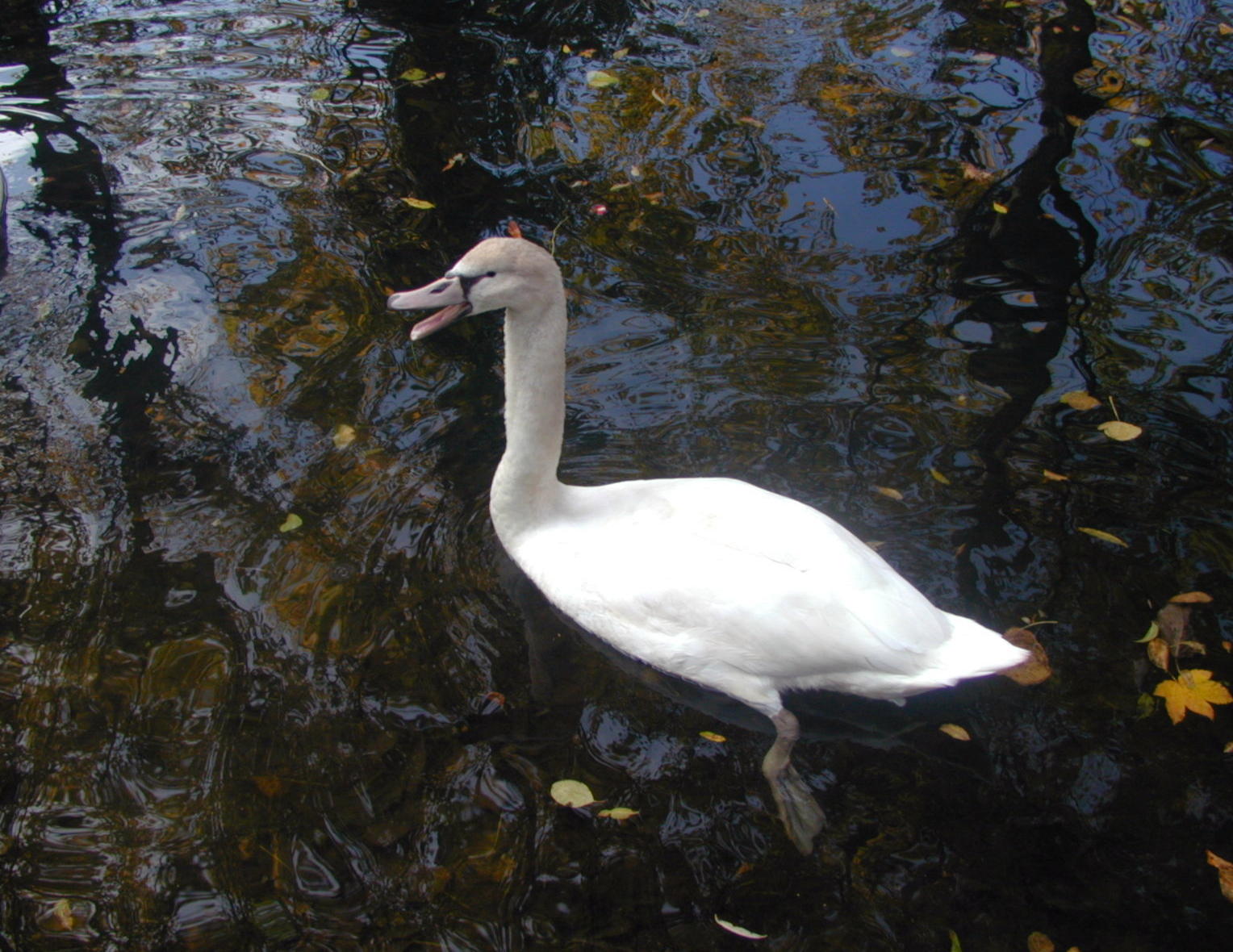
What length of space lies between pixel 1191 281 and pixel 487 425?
14.1ft

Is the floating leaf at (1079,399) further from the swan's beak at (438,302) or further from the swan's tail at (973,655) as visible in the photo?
the swan's beak at (438,302)

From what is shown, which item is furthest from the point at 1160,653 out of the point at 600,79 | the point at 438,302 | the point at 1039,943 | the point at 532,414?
the point at 600,79

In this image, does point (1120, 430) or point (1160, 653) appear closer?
point (1160, 653)

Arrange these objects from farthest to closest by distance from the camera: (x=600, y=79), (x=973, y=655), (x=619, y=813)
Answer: (x=600, y=79)
(x=973, y=655)
(x=619, y=813)

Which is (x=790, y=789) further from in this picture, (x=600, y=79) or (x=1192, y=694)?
(x=600, y=79)

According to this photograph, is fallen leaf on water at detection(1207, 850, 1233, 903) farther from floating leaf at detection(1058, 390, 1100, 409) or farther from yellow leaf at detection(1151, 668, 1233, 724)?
floating leaf at detection(1058, 390, 1100, 409)

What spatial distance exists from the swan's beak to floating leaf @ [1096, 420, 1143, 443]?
10.7 feet

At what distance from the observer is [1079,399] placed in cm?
530

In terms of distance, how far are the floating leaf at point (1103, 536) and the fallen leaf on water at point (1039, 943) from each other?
193 centimetres

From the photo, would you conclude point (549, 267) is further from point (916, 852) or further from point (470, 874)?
point (916, 852)

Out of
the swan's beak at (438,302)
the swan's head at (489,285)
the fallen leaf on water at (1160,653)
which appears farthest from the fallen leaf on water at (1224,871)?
the swan's beak at (438,302)

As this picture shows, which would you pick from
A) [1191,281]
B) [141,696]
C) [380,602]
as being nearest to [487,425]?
[380,602]

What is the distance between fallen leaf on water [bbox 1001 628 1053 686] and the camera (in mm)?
3961

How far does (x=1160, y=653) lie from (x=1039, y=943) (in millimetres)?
1402
